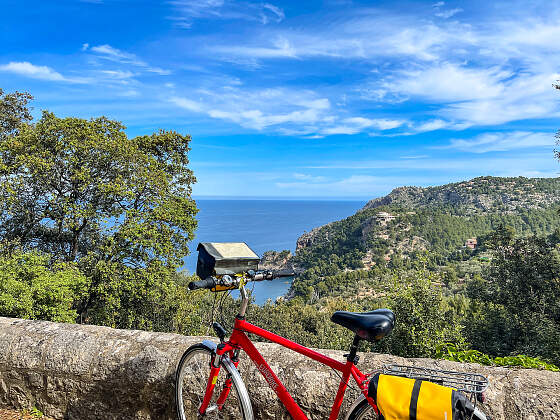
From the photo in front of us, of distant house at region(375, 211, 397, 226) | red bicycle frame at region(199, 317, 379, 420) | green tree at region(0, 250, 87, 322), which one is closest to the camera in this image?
Result: red bicycle frame at region(199, 317, 379, 420)

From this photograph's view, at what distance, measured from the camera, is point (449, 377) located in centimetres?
138

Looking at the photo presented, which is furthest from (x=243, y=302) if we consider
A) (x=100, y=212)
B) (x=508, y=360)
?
(x=100, y=212)

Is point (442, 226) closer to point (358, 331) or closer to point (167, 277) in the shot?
point (167, 277)

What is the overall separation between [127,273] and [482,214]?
85.1 metres

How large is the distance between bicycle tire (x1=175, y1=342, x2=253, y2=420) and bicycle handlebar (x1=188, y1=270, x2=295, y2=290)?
413 mm

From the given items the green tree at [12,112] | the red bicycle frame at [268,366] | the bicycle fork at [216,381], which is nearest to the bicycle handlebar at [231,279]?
the red bicycle frame at [268,366]

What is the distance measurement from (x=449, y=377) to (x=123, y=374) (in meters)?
1.84

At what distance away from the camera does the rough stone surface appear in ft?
6.28

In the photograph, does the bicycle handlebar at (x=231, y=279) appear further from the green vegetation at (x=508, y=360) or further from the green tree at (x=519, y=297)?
the green tree at (x=519, y=297)

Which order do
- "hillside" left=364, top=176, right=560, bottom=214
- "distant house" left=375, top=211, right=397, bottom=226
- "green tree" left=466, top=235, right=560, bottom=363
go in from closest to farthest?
"green tree" left=466, top=235, right=560, bottom=363, "hillside" left=364, top=176, right=560, bottom=214, "distant house" left=375, top=211, right=397, bottom=226

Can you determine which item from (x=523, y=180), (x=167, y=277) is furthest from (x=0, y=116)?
(x=523, y=180)

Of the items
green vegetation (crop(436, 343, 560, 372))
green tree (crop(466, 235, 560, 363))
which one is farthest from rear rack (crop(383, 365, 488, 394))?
green tree (crop(466, 235, 560, 363))

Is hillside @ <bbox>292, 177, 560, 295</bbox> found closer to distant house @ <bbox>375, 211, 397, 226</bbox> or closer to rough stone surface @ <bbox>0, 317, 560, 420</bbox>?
distant house @ <bbox>375, 211, 397, 226</bbox>

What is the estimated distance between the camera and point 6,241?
12711 millimetres
